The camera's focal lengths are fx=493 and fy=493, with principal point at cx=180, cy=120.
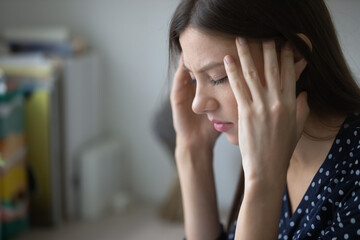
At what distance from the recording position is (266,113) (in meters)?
0.81

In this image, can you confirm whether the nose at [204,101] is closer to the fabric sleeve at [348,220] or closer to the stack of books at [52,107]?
the fabric sleeve at [348,220]

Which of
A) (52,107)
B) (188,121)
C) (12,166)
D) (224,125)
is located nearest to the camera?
(224,125)

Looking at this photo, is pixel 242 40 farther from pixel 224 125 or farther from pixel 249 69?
pixel 224 125

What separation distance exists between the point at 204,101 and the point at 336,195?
28 cm

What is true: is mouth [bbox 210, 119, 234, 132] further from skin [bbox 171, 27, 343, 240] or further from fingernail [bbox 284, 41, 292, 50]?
fingernail [bbox 284, 41, 292, 50]

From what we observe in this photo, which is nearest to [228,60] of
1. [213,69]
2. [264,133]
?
[213,69]

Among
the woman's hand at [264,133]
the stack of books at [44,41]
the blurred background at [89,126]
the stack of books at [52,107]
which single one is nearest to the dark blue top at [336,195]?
the woman's hand at [264,133]

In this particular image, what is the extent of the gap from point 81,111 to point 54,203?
0.39 m

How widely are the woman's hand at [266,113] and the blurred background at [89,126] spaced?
990 mm

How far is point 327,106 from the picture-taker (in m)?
0.92

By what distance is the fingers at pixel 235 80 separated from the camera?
0.82 meters

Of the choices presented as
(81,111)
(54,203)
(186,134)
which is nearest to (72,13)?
(81,111)

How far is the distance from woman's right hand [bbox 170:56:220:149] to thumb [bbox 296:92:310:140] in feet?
0.90

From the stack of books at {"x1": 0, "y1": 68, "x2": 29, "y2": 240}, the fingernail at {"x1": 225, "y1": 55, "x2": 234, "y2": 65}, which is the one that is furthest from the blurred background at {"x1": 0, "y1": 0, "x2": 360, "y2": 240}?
the fingernail at {"x1": 225, "y1": 55, "x2": 234, "y2": 65}
